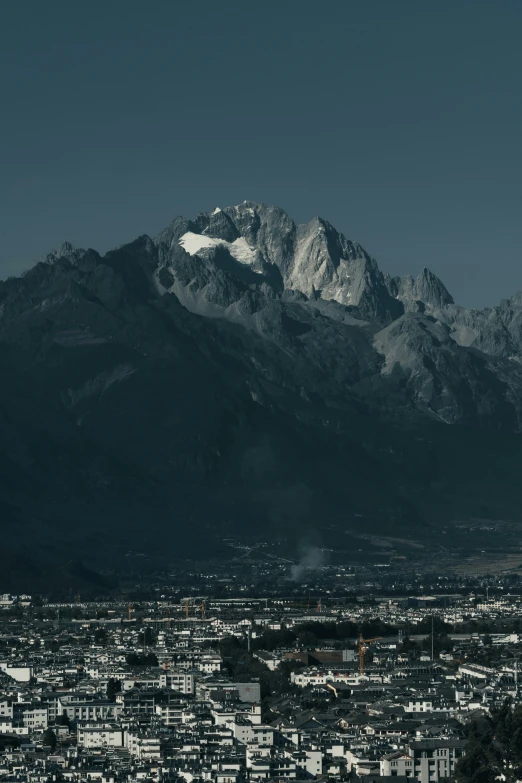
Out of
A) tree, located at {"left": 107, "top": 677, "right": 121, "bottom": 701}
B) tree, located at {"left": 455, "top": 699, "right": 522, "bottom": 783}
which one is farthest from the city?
tree, located at {"left": 455, "top": 699, "right": 522, "bottom": 783}

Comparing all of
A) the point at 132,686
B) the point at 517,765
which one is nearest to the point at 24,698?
the point at 132,686

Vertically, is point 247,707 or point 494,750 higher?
point 247,707

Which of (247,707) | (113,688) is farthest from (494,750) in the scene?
(113,688)

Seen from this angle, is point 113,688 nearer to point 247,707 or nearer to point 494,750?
point 247,707

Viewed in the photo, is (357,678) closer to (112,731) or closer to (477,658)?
(477,658)

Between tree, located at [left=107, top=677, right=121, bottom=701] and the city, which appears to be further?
tree, located at [left=107, top=677, right=121, bottom=701]

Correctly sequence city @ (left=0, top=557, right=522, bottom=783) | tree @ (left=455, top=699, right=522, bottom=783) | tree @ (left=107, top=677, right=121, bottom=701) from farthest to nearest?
1. tree @ (left=107, top=677, right=121, bottom=701)
2. city @ (left=0, top=557, right=522, bottom=783)
3. tree @ (left=455, top=699, right=522, bottom=783)

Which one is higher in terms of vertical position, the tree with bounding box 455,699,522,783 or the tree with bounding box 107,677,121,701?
the tree with bounding box 107,677,121,701

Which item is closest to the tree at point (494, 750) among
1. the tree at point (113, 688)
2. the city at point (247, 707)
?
the city at point (247, 707)

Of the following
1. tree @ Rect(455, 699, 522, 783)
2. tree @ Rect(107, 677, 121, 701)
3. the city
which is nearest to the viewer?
tree @ Rect(455, 699, 522, 783)

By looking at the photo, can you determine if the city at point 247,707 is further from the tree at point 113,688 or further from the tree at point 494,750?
the tree at point 494,750

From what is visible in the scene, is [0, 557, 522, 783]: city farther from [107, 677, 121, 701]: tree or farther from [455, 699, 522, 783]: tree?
[455, 699, 522, 783]: tree

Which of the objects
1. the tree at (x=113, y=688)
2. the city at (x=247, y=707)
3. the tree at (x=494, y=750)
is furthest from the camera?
the tree at (x=113, y=688)
